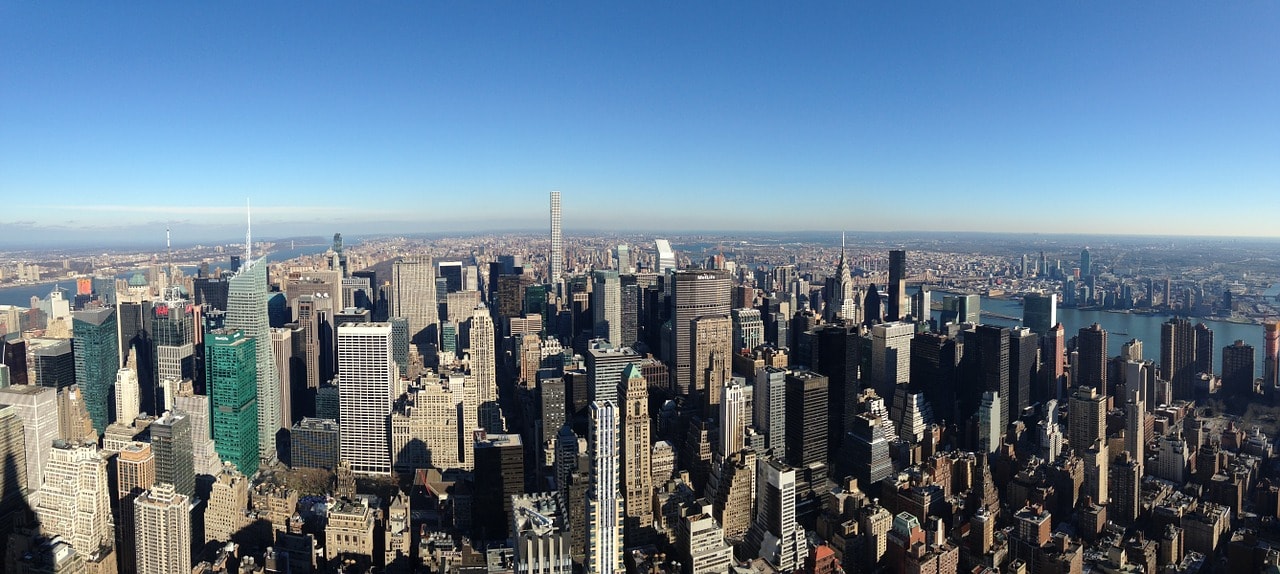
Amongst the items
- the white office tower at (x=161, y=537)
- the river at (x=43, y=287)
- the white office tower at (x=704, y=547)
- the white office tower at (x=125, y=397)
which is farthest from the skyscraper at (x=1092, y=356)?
the white office tower at (x=125, y=397)

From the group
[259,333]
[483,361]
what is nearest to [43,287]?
[259,333]

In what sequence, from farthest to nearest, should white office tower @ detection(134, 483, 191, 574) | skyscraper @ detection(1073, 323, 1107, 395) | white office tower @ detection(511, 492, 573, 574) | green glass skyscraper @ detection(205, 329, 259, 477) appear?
1. skyscraper @ detection(1073, 323, 1107, 395)
2. green glass skyscraper @ detection(205, 329, 259, 477)
3. white office tower @ detection(134, 483, 191, 574)
4. white office tower @ detection(511, 492, 573, 574)

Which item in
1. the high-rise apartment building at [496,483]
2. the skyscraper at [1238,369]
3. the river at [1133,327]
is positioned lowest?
the high-rise apartment building at [496,483]

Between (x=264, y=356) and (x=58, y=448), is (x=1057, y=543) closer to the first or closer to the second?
(x=58, y=448)

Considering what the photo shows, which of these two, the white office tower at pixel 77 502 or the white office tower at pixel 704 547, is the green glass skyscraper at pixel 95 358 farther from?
the white office tower at pixel 704 547

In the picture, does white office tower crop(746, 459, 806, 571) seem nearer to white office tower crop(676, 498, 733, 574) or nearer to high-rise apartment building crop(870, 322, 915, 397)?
white office tower crop(676, 498, 733, 574)

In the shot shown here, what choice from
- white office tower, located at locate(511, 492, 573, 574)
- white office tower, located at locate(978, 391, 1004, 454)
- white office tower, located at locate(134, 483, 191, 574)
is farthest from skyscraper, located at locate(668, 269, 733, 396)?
white office tower, located at locate(134, 483, 191, 574)

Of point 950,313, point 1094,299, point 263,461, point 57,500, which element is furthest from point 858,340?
point 57,500

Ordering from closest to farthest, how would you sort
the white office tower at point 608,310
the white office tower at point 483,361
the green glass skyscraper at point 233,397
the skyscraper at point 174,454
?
1. the skyscraper at point 174,454
2. the green glass skyscraper at point 233,397
3. the white office tower at point 483,361
4. the white office tower at point 608,310
